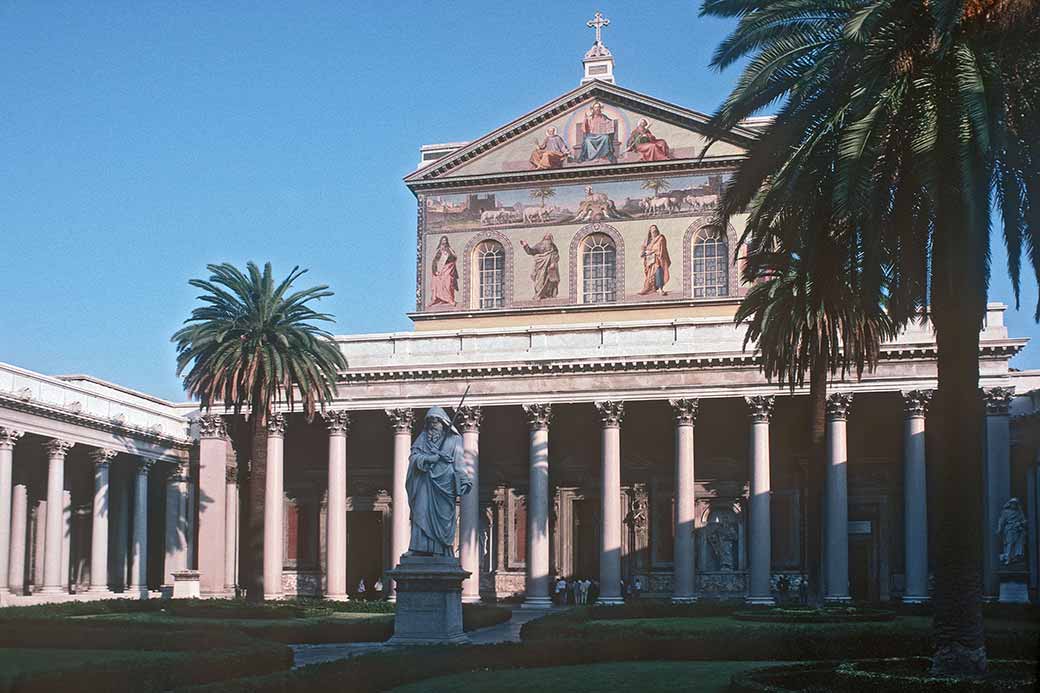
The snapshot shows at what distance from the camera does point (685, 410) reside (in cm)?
4941

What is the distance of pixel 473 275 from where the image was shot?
187ft

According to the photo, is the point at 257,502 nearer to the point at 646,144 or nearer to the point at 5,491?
the point at 5,491

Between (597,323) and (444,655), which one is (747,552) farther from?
(444,655)

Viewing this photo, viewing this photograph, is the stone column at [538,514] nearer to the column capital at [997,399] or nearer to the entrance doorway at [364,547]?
the entrance doorway at [364,547]

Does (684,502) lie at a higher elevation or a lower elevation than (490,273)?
lower

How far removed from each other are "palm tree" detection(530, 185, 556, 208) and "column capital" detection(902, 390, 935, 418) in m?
17.4

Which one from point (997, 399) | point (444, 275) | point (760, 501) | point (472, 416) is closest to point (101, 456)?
point (472, 416)

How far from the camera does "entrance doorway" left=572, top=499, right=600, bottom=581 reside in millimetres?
55906

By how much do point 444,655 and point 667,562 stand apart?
110 ft

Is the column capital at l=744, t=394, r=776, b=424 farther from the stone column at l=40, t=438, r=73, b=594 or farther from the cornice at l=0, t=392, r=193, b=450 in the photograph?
the stone column at l=40, t=438, r=73, b=594

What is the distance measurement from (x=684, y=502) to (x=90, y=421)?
23.1 m

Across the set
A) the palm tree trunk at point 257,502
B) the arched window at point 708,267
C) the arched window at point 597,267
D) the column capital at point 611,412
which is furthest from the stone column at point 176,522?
the arched window at point 708,267

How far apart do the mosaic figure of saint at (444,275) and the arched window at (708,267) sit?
34.0 feet

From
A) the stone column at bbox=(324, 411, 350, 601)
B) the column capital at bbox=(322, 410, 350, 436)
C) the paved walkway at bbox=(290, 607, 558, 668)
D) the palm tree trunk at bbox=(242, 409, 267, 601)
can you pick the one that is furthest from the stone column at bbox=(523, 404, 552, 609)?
Answer: the palm tree trunk at bbox=(242, 409, 267, 601)
